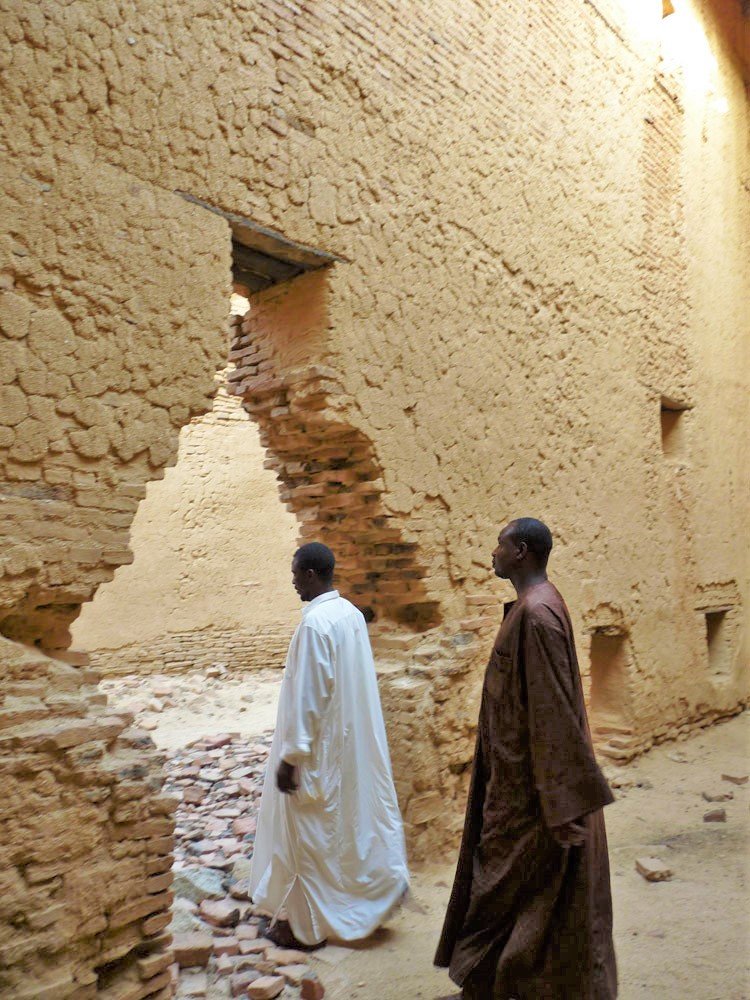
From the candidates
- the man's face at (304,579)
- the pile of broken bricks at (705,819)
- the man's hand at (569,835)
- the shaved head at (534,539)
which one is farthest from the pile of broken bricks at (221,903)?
the pile of broken bricks at (705,819)

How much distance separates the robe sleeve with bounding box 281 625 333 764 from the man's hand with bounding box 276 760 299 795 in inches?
1.2

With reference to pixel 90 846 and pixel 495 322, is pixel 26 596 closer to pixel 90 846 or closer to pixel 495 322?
pixel 90 846

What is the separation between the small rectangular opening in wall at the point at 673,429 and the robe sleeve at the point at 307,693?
16.3 ft

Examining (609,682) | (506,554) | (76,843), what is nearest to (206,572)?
(609,682)

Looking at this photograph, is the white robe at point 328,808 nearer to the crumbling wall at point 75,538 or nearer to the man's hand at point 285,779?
the man's hand at point 285,779

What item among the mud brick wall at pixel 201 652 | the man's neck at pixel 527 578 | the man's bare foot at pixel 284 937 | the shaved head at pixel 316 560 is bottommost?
the man's bare foot at pixel 284 937

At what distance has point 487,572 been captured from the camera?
4.50 metres

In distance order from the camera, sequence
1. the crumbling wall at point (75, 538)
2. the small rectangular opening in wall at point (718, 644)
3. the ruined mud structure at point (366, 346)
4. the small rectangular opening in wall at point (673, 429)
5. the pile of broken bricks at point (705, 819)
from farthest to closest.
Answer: the small rectangular opening in wall at point (718, 644), the small rectangular opening in wall at point (673, 429), the pile of broken bricks at point (705, 819), the ruined mud structure at point (366, 346), the crumbling wall at point (75, 538)

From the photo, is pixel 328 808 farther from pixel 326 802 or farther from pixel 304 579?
pixel 304 579

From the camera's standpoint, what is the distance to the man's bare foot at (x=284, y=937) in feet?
10.1

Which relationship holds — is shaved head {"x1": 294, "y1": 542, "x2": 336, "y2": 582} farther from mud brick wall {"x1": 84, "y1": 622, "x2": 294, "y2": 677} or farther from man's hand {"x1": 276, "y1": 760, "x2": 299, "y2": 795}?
A: mud brick wall {"x1": 84, "y1": 622, "x2": 294, "y2": 677}

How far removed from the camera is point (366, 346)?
384 centimetres

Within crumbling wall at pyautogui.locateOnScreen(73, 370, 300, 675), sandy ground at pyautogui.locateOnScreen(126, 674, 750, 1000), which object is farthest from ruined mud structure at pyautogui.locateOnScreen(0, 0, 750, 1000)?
crumbling wall at pyautogui.locateOnScreen(73, 370, 300, 675)

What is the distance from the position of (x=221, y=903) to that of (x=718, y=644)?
5.91m
